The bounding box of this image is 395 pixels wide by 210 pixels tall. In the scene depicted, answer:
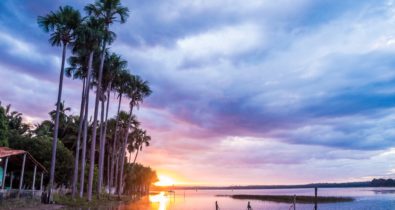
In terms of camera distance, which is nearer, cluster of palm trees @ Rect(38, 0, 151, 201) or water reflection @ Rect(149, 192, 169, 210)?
cluster of palm trees @ Rect(38, 0, 151, 201)

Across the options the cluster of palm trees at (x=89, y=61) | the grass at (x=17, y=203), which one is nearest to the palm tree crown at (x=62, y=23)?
the cluster of palm trees at (x=89, y=61)

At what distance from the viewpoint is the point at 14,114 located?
66.9 meters

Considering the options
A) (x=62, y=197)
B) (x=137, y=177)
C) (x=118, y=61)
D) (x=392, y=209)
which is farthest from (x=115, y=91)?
(x=137, y=177)

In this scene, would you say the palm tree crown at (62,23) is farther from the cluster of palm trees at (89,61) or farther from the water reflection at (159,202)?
the water reflection at (159,202)

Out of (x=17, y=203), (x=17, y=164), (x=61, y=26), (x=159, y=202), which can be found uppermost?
(x=61, y=26)

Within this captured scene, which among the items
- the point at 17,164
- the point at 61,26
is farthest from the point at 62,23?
the point at 17,164

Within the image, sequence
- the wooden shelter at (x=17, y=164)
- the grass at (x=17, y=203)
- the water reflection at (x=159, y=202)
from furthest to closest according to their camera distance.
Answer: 1. the water reflection at (x=159, y=202)
2. the wooden shelter at (x=17, y=164)
3. the grass at (x=17, y=203)

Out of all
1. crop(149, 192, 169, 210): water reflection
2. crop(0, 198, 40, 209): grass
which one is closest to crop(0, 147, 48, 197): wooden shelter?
crop(0, 198, 40, 209): grass

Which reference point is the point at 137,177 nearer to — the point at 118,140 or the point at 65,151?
the point at 118,140

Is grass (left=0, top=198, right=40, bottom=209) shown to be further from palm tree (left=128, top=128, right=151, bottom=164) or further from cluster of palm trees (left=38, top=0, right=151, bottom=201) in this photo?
palm tree (left=128, top=128, right=151, bottom=164)

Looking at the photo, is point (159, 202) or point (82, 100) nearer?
point (82, 100)

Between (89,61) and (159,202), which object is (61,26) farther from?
(159,202)

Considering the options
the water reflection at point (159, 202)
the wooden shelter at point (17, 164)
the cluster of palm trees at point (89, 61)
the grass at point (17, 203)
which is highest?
the cluster of palm trees at point (89, 61)

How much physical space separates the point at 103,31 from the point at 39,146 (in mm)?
18192
